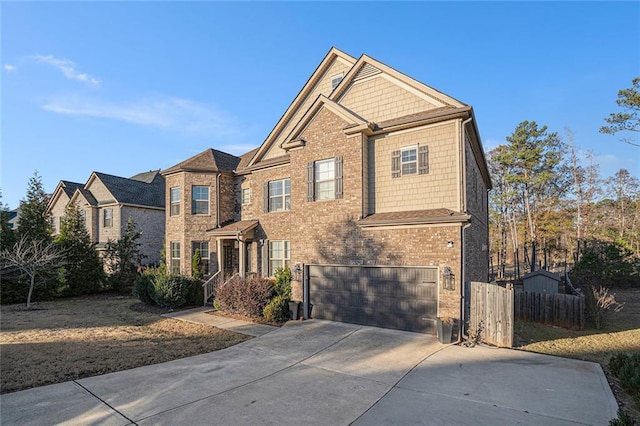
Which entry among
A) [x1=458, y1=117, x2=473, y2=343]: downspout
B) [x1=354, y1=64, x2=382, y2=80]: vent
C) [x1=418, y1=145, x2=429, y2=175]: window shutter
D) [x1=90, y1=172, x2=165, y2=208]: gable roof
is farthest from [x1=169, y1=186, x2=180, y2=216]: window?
[x1=458, y1=117, x2=473, y2=343]: downspout

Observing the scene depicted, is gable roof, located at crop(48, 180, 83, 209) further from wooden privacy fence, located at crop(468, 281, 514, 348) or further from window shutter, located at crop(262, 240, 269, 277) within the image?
wooden privacy fence, located at crop(468, 281, 514, 348)

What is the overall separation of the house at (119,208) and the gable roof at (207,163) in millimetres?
6997

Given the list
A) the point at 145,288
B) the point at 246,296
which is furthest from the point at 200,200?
the point at 246,296

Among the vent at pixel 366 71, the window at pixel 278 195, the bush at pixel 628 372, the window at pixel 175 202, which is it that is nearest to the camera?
the bush at pixel 628 372

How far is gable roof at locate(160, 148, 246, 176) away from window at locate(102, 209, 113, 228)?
10.1m

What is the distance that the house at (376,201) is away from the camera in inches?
396

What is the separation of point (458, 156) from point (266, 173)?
29.0 feet

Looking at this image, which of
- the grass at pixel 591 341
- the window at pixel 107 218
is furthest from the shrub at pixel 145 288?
the grass at pixel 591 341

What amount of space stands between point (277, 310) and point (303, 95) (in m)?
9.78

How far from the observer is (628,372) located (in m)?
6.10

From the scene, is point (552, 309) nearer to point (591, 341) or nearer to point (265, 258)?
point (591, 341)

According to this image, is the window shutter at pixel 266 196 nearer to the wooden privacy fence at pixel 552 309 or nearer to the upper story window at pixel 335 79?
the upper story window at pixel 335 79

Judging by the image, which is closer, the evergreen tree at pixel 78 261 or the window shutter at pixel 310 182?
the window shutter at pixel 310 182

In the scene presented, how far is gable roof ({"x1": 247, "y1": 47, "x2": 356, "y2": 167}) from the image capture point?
14.9m
